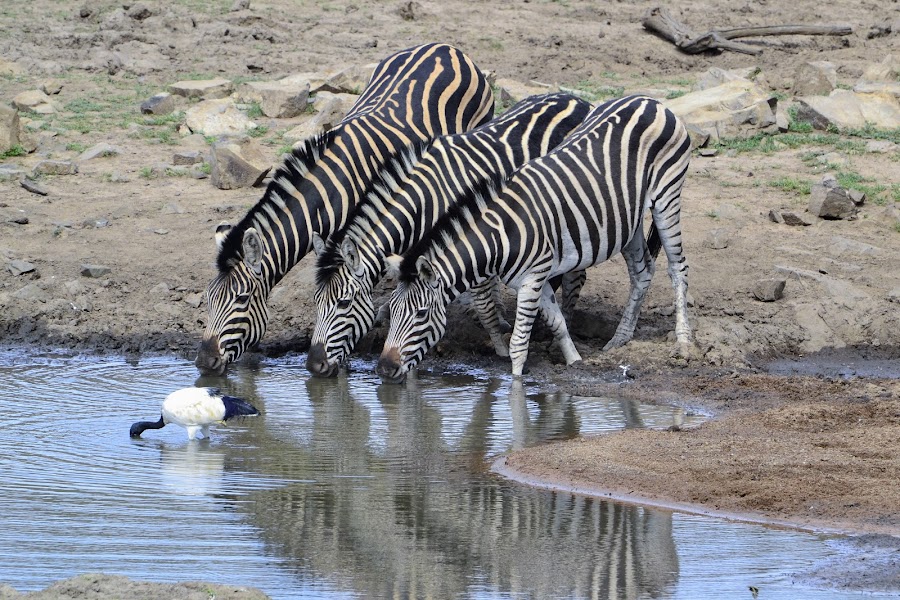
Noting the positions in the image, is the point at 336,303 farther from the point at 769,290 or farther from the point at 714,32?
the point at 714,32

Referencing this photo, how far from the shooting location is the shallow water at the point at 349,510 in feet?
17.7

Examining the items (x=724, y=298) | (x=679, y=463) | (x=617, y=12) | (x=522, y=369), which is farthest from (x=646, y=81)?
(x=679, y=463)

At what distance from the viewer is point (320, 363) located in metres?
9.89

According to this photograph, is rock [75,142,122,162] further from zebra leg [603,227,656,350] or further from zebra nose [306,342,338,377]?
zebra leg [603,227,656,350]

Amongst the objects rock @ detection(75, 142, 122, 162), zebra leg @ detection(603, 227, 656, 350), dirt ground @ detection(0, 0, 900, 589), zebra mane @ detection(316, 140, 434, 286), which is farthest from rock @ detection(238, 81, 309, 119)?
zebra leg @ detection(603, 227, 656, 350)

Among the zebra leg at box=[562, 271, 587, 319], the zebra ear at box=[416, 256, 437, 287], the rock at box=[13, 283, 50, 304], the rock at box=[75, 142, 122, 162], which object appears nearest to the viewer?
the zebra ear at box=[416, 256, 437, 287]

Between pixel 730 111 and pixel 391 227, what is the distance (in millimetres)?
6202

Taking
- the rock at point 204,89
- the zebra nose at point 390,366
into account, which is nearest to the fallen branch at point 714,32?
the rock at point 204,89

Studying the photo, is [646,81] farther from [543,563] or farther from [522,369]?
[543,563]

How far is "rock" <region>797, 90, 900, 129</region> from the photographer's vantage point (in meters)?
14.8

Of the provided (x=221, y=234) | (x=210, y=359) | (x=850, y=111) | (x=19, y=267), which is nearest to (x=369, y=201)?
(x=221, y=234)

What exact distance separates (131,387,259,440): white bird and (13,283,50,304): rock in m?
3.83

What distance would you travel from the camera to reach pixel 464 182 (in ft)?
33.6

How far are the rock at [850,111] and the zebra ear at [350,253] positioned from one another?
23.5 feet
